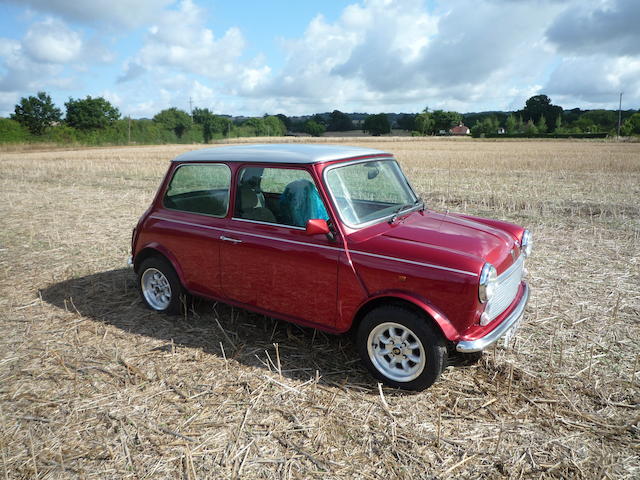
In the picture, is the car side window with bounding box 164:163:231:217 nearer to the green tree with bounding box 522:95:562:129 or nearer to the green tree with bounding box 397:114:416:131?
the green tree with bounding box 397:114:416:131

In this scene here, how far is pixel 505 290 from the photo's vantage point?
143 inches

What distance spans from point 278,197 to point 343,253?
103cm

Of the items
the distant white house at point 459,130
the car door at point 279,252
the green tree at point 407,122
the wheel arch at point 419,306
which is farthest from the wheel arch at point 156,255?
the distant white house at point 459,130

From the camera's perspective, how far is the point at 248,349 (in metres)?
4.27

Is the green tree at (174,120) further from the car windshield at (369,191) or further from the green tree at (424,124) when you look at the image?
the car windshield at (369,191)

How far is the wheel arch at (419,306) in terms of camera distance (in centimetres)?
321

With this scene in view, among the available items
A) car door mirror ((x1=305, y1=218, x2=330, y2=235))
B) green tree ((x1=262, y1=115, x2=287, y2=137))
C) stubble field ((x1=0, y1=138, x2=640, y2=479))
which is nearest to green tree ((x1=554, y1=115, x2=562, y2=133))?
green tree ((x1=262, y1=115, x2=287, y2=137))

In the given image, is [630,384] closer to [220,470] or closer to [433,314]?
[433,314]

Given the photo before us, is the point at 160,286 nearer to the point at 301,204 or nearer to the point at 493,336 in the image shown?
the point at 301,204

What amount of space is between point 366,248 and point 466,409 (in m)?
1.42

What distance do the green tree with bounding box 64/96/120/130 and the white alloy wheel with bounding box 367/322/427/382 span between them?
7180 cm

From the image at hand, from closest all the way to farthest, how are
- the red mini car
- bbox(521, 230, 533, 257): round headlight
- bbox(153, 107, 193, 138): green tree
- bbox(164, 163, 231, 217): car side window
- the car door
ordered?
the red mini car
the car door
bbox(521, 230, 533, 257): round headlight
bbox(164, 163, 231, 217): car side window
bbox(153, 107, 193, 138): green tree

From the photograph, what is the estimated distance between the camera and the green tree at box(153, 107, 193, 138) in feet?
245

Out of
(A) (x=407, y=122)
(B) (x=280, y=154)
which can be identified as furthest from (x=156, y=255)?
(A) (x=407, y=122)
